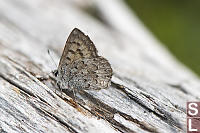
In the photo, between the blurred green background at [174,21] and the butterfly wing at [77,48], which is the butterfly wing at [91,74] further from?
the blurred green background at [174,21]

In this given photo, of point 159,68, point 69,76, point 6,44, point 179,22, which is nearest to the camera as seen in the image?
point 69,76

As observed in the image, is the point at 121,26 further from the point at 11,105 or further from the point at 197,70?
the point at 11,105

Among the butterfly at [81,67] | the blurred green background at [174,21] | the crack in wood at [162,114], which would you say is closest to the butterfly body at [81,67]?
the butterfly at [81,67]

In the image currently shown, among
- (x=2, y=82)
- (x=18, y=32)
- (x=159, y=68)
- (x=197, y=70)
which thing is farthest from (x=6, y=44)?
(x=197, y=70)

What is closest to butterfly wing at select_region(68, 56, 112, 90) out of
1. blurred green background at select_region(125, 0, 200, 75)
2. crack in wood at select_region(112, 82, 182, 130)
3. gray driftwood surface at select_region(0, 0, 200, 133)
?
gray driftwood surface at select_region(0, 0, 200, 133)

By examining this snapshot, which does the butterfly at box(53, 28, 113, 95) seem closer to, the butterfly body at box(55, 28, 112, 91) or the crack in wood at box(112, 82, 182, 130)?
the butterfly body at box(55, 28, 112, 91)

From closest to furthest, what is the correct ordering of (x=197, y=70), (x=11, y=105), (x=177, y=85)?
(x=11, y=105) < (x=177, y=85) < (x=197, y=70)

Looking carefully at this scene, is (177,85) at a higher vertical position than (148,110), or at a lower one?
higher

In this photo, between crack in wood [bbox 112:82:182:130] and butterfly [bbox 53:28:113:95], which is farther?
butterfly [bbox 53:28:113:95]
